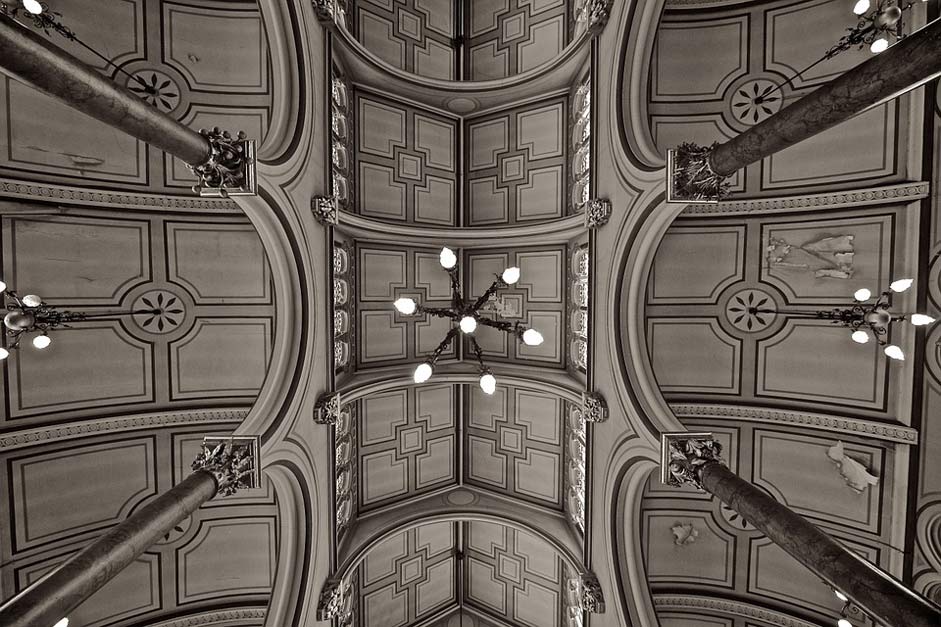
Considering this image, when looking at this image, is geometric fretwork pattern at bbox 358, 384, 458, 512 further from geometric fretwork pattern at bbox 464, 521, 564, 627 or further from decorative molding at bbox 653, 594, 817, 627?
decorative molding at bbox 653, 594, 817, 627

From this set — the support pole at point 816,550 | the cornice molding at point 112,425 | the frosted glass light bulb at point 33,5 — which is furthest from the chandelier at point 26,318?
the support pole at point 816,550

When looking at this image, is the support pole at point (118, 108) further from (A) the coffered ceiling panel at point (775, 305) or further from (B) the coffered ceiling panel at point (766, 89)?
(A) the coffered ceiling panel at point (775, 305)

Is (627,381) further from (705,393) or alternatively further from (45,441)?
(45,441)

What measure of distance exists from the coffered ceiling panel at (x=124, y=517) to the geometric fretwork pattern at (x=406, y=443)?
6.49 feet

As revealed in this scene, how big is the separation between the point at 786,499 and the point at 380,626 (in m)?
8.19

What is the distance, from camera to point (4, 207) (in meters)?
6.09

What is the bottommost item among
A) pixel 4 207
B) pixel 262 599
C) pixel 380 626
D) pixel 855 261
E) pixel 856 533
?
pixel 380 626

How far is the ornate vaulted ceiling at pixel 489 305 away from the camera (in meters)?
6.36

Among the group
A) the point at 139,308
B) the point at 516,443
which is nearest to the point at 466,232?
the point at 516,443

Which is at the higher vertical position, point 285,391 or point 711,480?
point 285,391

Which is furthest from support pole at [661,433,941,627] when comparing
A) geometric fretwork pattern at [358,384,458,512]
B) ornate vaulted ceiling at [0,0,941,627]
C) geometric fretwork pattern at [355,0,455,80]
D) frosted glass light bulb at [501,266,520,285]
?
geometric fretwork pattern at [355,0,455,80]

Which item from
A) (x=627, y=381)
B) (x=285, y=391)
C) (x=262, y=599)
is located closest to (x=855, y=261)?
(x=627, y=381)

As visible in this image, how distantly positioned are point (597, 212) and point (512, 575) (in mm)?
7950

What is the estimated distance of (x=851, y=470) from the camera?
6.82 metres
